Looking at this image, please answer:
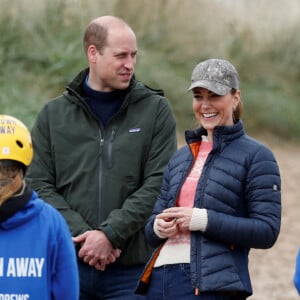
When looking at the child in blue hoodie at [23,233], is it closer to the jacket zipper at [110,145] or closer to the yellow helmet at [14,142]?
the yellow helmet at [14,142]

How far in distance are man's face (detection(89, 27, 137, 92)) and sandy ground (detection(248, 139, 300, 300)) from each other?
3.92 m

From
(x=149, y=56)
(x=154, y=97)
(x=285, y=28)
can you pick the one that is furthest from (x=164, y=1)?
(x=154, y=97)

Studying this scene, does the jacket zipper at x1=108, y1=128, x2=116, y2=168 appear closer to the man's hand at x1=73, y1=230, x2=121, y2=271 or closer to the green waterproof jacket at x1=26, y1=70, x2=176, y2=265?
the green waterproof jacket at x1=26, y1=70, x2=176, y2=265

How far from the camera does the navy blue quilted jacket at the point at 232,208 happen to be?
5102 mm

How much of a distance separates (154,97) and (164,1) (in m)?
7.87

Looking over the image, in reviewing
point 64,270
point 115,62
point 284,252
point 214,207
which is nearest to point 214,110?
point 214,207

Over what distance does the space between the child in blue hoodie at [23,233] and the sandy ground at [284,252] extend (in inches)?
199

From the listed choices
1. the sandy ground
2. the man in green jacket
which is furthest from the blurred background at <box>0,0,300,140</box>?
the man in green jacket

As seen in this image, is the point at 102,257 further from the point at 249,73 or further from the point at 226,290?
the point at 249,73

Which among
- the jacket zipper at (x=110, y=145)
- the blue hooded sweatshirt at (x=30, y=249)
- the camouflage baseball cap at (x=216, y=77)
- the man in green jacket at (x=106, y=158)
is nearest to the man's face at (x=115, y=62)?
the man in green jacket at (x=106, y=158)

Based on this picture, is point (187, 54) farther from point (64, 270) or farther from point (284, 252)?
point (64, 270)

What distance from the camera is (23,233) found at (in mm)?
4582

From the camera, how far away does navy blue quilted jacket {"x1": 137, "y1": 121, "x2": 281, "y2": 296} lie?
510 cm

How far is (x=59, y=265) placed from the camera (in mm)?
4652
